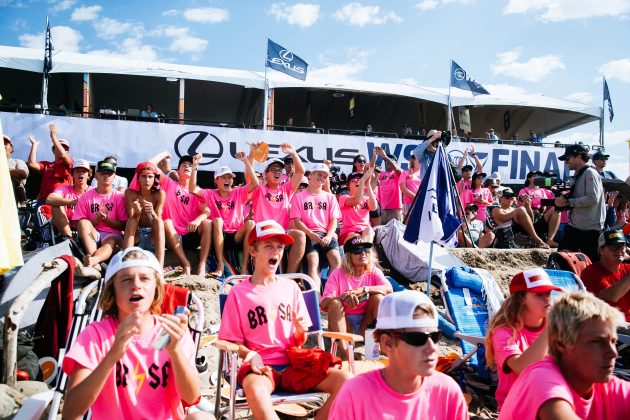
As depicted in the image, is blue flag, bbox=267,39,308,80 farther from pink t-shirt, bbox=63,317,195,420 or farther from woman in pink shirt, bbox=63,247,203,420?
pink t-shirt, bbox=63,317,195,420

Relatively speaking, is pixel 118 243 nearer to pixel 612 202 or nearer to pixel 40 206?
pixel 40 206

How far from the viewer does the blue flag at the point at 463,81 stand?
1681cm

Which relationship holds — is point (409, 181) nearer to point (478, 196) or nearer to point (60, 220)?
point (478, 196)

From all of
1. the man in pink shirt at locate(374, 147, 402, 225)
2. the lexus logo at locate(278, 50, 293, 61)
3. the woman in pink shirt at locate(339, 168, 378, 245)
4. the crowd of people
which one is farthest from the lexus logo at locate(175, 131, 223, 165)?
the woman in pink shirt at locate(339, 168, 378, 245)

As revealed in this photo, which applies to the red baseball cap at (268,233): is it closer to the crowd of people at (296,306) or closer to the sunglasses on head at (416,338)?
the crowd of people at (296,306)

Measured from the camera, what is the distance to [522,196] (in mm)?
10109

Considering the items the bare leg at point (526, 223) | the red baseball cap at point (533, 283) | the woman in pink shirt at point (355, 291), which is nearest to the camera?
the red baseball cap at point (533, 283)

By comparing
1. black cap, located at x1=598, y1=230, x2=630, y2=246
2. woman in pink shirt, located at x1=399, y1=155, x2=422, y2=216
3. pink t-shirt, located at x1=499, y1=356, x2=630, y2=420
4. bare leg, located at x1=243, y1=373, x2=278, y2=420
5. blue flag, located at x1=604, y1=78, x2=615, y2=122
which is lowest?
bare leg, located at x1=243, y1=373, x2=278, y2=420

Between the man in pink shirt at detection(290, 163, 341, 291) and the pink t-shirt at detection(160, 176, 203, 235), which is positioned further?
the pink t-shirt at detection(160, 176, 203, 235)

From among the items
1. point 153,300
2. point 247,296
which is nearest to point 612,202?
point 247,296

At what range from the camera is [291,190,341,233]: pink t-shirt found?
659cm

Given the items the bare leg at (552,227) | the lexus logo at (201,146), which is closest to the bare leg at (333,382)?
the bare leg at (552,227)

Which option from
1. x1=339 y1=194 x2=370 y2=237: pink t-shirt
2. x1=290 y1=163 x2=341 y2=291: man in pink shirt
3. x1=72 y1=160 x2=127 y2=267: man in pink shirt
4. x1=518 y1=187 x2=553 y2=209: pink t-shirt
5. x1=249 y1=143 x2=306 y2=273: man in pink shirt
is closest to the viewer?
x1=72 y1=160 x2=127 y2=267: man in pink shirt

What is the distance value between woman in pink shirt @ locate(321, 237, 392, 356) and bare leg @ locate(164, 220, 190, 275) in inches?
89.4
